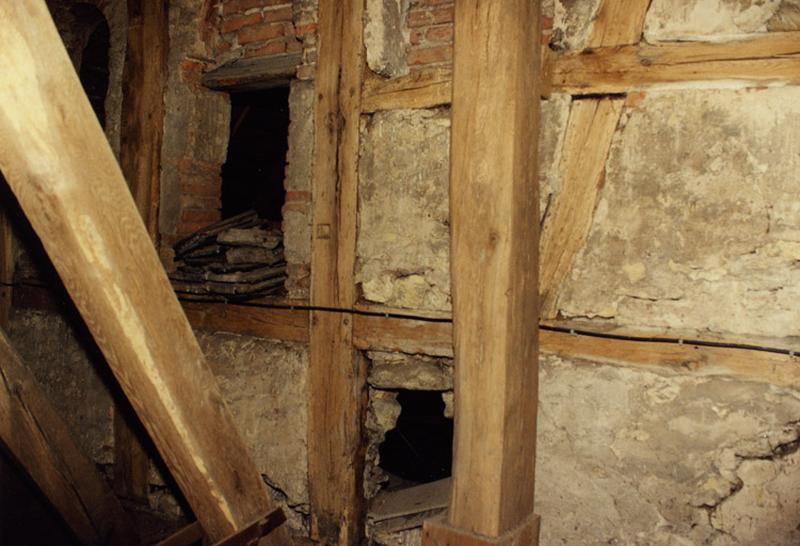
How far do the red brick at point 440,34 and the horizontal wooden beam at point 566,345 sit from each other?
4.19 feet

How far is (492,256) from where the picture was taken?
203 cm

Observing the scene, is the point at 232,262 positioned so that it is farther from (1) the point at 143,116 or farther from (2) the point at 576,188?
(2) the point at 576,188

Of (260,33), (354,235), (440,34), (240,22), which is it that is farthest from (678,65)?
(240,22)

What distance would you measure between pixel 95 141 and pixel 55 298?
2.90m

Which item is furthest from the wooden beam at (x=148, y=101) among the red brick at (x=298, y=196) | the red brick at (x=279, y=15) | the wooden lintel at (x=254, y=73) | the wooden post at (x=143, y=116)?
the red brick at (x=298, y=196)

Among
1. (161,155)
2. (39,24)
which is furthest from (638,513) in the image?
(161,155)

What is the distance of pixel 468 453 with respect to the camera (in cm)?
211

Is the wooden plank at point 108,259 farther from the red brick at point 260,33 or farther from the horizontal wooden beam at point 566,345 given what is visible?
the red brick at point 260,33

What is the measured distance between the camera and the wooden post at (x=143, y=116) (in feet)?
12.9

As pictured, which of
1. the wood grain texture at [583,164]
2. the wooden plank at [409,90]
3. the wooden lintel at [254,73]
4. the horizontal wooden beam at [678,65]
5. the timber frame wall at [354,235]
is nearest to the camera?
the horizontal wooden beam at [678,65]

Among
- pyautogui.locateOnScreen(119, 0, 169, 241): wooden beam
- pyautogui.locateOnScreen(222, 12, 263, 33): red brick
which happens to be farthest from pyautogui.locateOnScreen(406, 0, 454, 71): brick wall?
pyautogui.locateOnScreen(119, 0, 169, 241): wooden beam

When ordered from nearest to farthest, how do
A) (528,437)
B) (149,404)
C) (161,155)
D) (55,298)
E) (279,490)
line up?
(149,404), (528,437), (279,490), (161,155), (55,298)

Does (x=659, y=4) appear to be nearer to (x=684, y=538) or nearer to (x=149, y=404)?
(x=684, y=538)

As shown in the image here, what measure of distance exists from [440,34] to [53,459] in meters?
2.53
